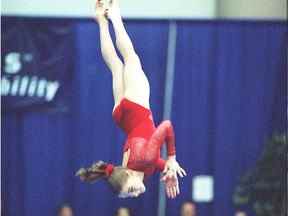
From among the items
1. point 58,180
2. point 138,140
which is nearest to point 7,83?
point 58,180

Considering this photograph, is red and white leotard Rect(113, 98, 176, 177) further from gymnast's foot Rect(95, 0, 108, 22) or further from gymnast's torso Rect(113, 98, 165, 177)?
gymnast's foot Rect(95, 0, 108, 22)

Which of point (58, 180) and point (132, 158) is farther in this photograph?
point (58, 180)

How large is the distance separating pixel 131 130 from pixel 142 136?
4 centimetres

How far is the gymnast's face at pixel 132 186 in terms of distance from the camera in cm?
170

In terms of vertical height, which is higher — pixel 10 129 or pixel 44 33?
pixel 44 33

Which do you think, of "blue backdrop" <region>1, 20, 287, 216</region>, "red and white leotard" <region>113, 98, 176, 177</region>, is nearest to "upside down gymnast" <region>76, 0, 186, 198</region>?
"red and white leotard" <region>113, 98, 176, 177</region>

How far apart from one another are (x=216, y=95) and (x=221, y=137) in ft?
0.76

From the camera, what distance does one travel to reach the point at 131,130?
1.78 meters

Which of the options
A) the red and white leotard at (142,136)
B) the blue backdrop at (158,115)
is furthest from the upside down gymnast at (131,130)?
the blue backdrop at (158,115)

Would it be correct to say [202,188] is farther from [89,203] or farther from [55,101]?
[55,101]

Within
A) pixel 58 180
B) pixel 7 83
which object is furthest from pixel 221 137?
pixel 7 83

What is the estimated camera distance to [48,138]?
4.05m

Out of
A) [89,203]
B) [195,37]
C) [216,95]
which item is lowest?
[89,203]

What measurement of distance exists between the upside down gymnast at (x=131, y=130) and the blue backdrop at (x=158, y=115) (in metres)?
2.20
